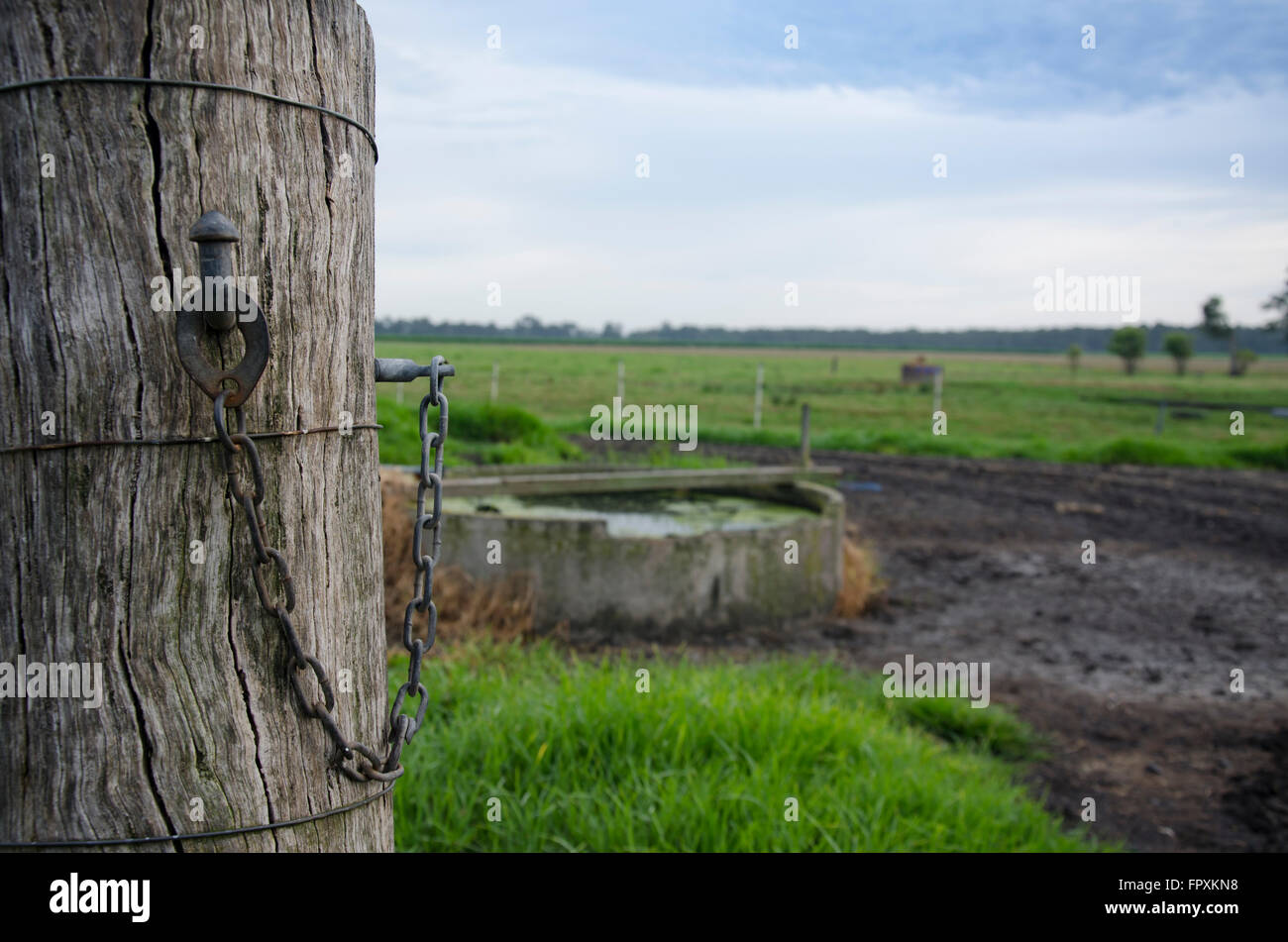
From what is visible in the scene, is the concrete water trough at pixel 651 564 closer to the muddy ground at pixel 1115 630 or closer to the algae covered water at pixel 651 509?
the algae covered water at pixel 651 509

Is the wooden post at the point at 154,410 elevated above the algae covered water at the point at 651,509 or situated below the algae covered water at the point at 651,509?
above

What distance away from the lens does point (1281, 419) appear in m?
28.2

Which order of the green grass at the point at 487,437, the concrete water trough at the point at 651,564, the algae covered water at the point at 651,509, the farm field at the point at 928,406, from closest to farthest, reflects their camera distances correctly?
the concrete water trough at the point at 651,564 → the algae covered water at the point at 651,509 → the green grass at the point at 487,437 → the farm field at the point at 928,406

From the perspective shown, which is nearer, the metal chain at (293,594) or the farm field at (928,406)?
the metal chain at (293,594)

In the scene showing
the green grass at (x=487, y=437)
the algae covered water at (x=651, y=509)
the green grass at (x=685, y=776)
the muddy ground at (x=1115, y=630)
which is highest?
the green grass at (x=487, y=437)

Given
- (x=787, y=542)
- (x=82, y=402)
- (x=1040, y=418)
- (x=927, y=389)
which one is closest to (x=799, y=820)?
(x=82, y=402)

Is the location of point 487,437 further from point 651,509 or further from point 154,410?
point 154,410

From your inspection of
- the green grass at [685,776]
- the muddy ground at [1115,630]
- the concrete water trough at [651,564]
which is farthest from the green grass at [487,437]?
the green grass at [685,776]

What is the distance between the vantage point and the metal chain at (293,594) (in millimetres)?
1229

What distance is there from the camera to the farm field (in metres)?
17.0

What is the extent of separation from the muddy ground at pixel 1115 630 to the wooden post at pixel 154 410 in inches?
153
